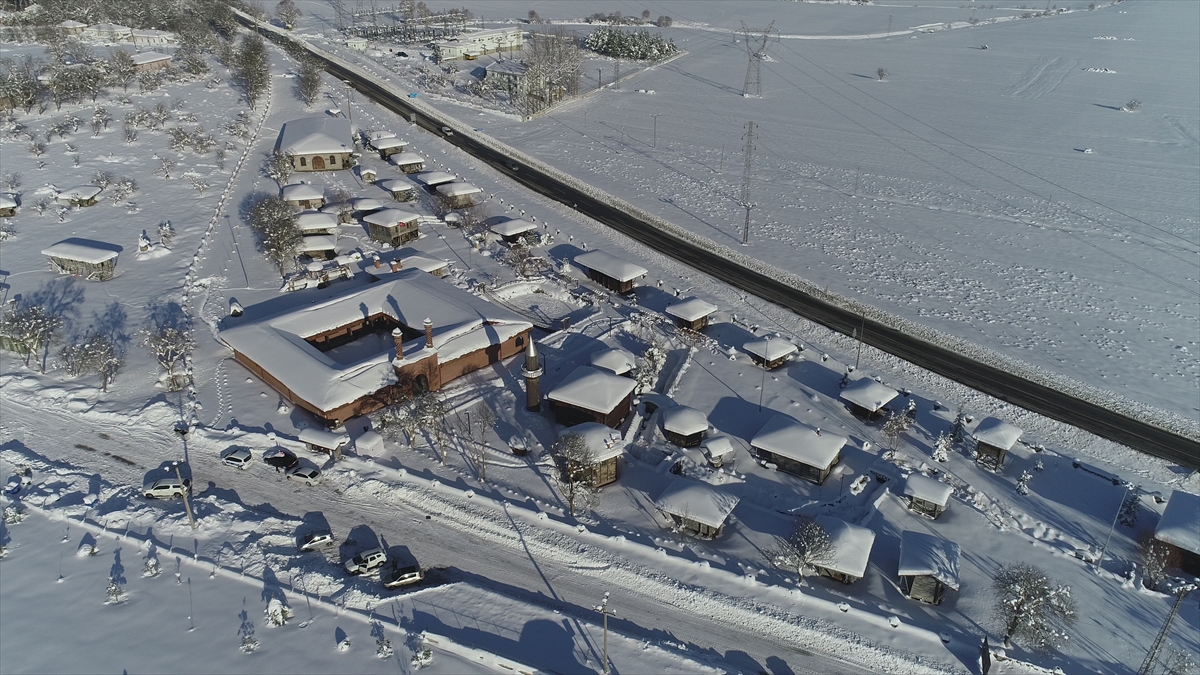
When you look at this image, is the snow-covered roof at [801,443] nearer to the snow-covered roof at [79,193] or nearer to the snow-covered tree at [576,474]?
the snow-covered tree at [576,474]

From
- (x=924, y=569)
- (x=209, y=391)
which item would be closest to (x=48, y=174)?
(x=209, y=391)

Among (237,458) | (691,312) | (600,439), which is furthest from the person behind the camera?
(691,312)

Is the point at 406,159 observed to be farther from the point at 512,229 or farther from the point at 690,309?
the point at 690,309

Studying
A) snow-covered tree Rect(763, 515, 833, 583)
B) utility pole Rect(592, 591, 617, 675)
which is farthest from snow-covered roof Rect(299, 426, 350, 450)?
snow-covered tree Rect(763, 515, 833, 583)

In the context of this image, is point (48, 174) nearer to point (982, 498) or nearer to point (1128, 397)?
point (982, 498)

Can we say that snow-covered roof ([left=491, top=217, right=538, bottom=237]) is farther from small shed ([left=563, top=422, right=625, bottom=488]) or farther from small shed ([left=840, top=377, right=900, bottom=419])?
small shed ([left=840, top=377, right=900, bottom=419])

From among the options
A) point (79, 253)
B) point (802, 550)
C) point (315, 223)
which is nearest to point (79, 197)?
point (79, 253)
